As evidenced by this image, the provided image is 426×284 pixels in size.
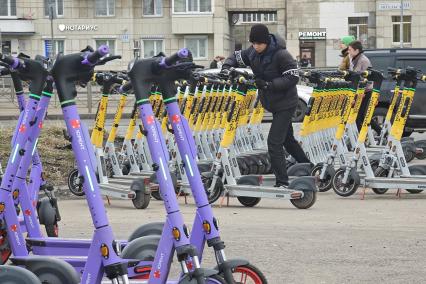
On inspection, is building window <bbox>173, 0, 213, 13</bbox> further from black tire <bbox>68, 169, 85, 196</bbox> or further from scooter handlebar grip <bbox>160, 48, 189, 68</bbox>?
scooter handlebar grip <bbox>160, 48, 189, 68</bbox>

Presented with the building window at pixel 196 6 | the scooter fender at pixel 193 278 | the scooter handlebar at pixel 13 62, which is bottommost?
the scooter fender at pixel 193 278

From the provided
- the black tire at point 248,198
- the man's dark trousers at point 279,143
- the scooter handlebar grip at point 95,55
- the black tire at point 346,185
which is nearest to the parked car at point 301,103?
the black tire at point 346,185

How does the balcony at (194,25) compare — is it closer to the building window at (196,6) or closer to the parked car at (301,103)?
the building window at (196,6)

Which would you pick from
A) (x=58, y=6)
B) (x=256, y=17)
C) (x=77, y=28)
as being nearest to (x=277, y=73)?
(x=77, y=28)

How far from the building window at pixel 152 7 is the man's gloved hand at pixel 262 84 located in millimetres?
52589

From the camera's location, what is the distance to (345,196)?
43.9ft

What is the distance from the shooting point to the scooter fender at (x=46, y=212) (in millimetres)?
8680

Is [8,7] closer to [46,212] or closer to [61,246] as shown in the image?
[46,212]

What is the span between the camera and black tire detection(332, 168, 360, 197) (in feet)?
43.8

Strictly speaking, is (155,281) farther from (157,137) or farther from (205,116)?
(205,116)

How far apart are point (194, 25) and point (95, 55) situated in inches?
2277

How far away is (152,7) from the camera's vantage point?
64.3m

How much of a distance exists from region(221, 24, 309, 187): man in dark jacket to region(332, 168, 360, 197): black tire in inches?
51.7

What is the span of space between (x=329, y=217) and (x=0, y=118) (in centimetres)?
1572
